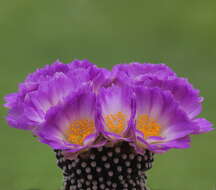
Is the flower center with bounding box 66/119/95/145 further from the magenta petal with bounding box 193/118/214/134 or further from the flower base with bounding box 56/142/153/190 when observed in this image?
the magenta petal with bounding box 193/118/214/134

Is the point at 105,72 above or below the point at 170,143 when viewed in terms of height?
above

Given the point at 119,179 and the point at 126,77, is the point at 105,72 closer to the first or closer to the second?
the point at 126,77

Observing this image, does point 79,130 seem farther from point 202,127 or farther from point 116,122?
point 202,127

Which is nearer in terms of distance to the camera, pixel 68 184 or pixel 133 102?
pixel 133 102

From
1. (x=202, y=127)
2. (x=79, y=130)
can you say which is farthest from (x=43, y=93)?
(x=202, y=127)

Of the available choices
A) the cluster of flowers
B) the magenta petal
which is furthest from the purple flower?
the magenta petal

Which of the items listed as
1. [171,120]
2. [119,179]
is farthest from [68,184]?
[171,120]
